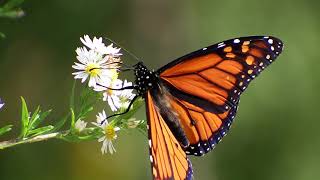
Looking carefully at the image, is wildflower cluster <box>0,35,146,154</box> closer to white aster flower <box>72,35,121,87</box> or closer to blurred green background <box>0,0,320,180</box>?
white aster flower <box>72,35,121,87</box>

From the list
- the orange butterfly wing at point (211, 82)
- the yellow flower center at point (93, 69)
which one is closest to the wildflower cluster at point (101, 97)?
the yellow flower center at point (93, 69)

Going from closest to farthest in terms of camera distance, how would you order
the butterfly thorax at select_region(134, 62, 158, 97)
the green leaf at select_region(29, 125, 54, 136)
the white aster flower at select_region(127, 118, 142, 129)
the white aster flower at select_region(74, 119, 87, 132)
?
the green leaf at select_region(29, 125, 54, 136), the white aster flower at select_region(74, 119, 87, 132), the white aster flower at select_region(127, 118, 142, 129), the butterfly thorax at select_region(134, 62, 158, 97)

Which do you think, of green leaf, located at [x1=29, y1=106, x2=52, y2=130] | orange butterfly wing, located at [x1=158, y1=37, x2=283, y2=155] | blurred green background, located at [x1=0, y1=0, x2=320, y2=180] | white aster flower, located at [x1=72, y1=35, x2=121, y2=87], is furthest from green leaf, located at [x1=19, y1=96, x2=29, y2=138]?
blurred green background, located at [x1=0, y1=0, x2=320, y2=180]

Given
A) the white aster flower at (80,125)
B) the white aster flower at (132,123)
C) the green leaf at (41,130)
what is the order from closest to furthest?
1. the green leaf at (41,130)
2. the white aster flower at (80,125)
3. the white aster flower at (132,123)

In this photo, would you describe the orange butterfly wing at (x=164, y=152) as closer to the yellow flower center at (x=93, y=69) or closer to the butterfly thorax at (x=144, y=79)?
the butterfly thorax at (x=144, y=79)

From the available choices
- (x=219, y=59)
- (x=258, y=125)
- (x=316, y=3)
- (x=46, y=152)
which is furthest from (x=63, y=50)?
(x=219, y=59)

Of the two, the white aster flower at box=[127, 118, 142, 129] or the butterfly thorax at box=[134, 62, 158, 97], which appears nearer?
the white aster flower at box=[127, 118, 142, 129]

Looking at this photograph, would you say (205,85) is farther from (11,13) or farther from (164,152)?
(11,13)
